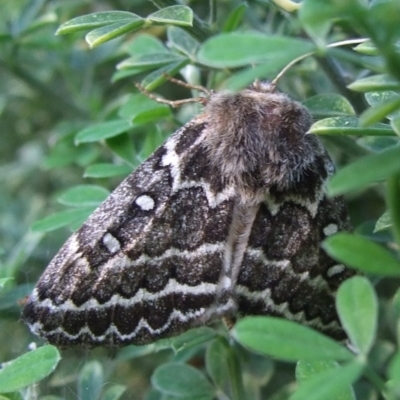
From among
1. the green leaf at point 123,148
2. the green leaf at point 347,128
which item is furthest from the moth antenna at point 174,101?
the green leaf at point 347,128

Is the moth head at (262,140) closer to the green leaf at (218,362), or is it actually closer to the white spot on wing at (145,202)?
the white spot on wing at (145,202)

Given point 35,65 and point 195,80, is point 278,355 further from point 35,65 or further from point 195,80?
point 35,65

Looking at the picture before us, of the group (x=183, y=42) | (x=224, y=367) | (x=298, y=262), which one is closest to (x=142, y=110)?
(x=183, y=42)

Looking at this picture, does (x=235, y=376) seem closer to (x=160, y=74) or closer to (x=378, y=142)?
(x=378, y=142)

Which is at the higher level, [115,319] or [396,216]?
[396,216]

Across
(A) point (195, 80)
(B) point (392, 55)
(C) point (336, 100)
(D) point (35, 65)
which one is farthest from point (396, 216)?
Answer: (D) point (35, 65)

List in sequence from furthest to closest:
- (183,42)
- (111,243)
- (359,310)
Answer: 1. (183,42)
2. (111,243)
3. (359,310)
